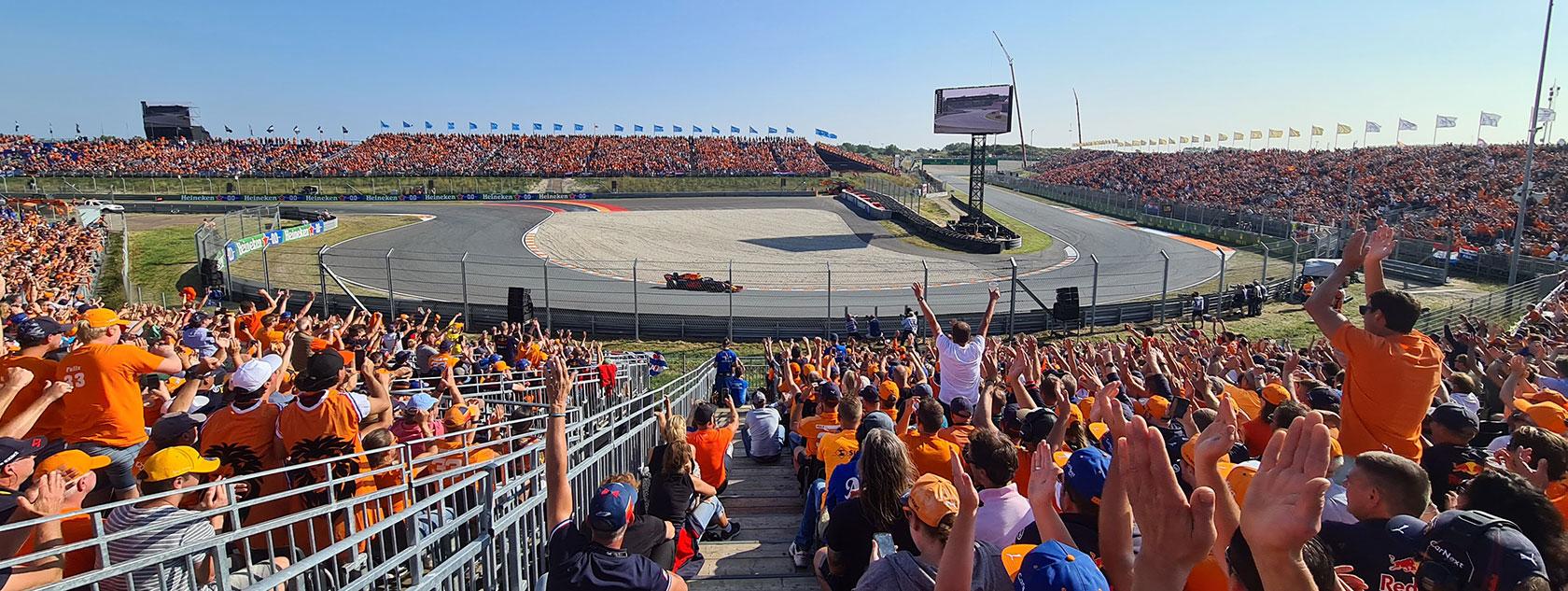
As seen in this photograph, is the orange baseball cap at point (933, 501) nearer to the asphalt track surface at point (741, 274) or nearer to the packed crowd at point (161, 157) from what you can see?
the asphalt track surface at point (741, 274)

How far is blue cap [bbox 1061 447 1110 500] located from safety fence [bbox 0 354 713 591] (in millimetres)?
2392

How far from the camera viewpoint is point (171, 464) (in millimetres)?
3672

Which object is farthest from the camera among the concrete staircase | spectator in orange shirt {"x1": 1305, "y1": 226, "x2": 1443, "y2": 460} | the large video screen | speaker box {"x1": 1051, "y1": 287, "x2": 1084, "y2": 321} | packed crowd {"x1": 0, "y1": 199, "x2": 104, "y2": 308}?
the large video screen

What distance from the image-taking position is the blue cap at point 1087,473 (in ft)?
10.7

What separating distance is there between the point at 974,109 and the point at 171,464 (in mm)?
36084

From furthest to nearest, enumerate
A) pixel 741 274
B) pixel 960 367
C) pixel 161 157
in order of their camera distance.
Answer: pixel 161 157, pixel 741 274, pixel 960 367

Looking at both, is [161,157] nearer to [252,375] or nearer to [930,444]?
[252,375]

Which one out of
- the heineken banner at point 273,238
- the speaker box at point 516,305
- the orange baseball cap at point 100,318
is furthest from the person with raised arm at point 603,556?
the heineken banner at point 273,238

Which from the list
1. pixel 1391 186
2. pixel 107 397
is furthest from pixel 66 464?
pixel 1391 186

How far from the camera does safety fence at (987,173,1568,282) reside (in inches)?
1059

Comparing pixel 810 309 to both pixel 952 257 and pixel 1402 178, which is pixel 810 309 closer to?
pixel 952 257

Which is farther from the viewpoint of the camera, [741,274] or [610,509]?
[741,274]

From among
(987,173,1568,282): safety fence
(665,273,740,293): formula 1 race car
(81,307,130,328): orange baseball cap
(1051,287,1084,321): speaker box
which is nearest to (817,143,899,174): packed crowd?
(987,173,1568,282): safety fence

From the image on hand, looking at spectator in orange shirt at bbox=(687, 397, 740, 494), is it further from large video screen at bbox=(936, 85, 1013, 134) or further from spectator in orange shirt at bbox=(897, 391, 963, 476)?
large video screen at bbox=(936, 85, 1013, 134)
